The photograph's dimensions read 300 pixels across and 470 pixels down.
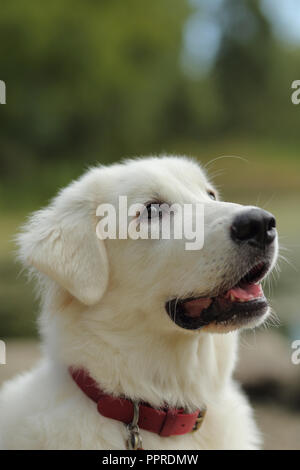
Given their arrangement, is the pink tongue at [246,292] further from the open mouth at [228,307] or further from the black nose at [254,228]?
the black nose at [254,228]

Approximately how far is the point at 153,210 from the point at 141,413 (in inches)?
37.3

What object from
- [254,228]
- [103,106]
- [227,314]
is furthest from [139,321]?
[103,106]

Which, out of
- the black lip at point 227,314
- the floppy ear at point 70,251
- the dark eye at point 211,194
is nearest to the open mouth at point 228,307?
the black lip at point 227,314

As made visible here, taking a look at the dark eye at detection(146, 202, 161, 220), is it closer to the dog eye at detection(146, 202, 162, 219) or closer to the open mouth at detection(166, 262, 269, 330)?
the dog eye at detection(146, 202, 162, 219)

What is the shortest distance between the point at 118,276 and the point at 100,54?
17136 mm

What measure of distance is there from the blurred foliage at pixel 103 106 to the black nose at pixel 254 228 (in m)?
12.2

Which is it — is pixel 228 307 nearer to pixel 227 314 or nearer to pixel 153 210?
pixel 227 314

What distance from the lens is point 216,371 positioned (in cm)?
292

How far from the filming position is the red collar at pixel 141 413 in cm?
265

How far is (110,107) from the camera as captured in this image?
21250 millimetres

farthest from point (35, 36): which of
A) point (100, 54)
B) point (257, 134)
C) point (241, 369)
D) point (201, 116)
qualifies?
point (241, 369)

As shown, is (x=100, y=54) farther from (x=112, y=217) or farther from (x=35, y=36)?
(x=112, y=217)

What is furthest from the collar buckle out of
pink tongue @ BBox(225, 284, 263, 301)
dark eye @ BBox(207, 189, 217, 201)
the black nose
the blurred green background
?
the blurred green background

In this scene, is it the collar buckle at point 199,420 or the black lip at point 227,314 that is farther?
the collar buckle at point 199,420
